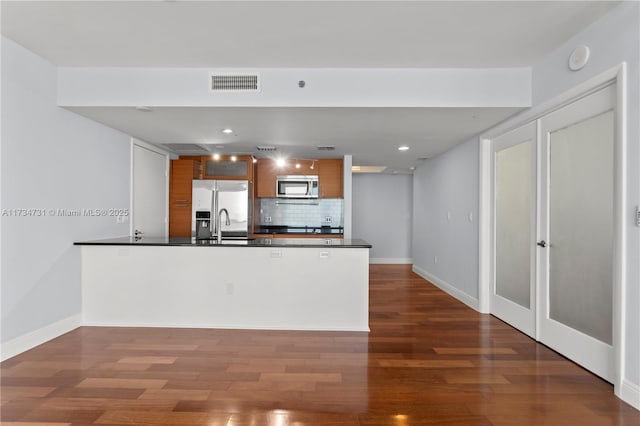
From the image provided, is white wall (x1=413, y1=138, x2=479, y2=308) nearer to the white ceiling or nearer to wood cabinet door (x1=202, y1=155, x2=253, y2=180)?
the white ceiling

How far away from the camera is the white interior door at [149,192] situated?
504 centimetres

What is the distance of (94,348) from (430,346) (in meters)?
3.07

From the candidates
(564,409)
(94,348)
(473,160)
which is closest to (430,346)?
(564,409)

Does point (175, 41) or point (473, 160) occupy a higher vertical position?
point (175, 41)

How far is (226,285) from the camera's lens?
152 inches

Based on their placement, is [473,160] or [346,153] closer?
[473,160]

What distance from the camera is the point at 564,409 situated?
88.0 inches

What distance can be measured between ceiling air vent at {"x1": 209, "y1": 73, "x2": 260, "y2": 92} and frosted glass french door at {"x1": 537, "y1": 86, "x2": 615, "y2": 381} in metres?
2.79

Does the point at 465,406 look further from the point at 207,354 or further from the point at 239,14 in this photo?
the point at 239,14

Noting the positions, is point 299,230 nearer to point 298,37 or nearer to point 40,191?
point 40,191

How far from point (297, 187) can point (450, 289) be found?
10.3ft

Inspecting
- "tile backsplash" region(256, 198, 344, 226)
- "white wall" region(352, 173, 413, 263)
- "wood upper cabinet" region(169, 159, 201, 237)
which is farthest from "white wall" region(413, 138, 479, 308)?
"wood upper cabinet" region(169, 159, 201, 237)

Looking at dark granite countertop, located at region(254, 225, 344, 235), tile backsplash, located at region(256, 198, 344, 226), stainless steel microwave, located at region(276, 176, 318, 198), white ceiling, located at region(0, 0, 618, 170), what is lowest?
dark granite countertop, located at region(254, 225, 344, 235)

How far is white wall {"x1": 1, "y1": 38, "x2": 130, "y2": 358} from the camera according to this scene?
2996 mm
